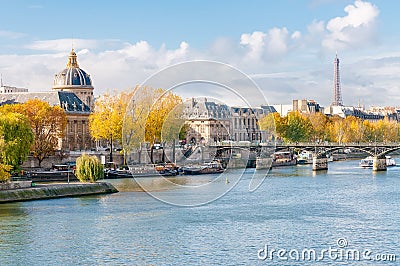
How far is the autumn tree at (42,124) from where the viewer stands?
65.7 metres

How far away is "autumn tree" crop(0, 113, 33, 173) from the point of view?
50188 mm

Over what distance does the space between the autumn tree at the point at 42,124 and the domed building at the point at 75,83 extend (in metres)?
22.6

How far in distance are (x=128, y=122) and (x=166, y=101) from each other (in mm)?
13015

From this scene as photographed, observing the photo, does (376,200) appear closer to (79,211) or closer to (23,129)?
(79,211)

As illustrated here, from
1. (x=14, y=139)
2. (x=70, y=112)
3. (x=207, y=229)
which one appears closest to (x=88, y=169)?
(x=14, y=139)

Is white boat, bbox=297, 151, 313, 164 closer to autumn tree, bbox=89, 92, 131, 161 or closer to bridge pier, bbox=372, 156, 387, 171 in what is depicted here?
bridge pier, bbox=372, 156, 387, 171

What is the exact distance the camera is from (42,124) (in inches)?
2660

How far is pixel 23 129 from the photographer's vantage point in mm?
52469

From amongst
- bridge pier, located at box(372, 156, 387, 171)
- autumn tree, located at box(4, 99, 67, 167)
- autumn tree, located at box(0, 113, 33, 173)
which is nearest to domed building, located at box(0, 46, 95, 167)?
autumn tree, located at box(4, 99, 67, 167)

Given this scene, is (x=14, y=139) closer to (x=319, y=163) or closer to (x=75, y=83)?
(x=319, y=163)

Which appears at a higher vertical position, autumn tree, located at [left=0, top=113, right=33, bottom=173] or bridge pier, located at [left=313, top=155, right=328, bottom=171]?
autumn tree, located at [left=0, top=113, right=33, bottom=173]

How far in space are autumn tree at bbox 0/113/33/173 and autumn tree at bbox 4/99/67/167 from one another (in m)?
11.6

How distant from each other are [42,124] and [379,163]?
29.1 meters

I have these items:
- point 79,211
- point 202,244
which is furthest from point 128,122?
point 202,244
